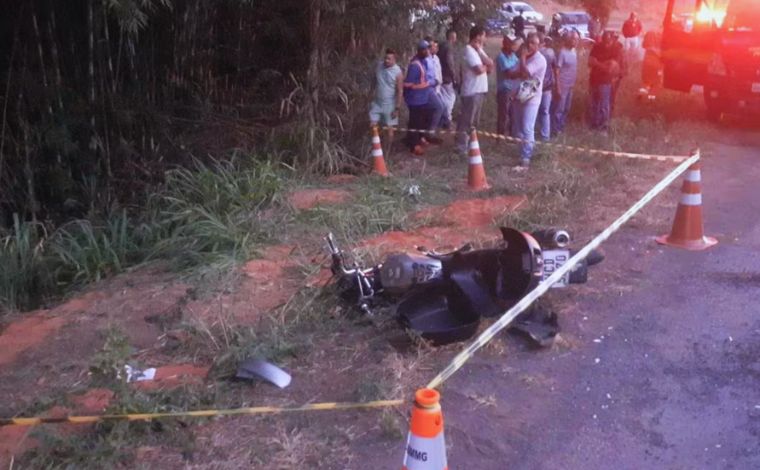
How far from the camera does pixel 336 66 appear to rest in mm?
11938

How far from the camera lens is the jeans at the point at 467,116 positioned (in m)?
11.5

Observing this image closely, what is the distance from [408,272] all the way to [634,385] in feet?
4.87

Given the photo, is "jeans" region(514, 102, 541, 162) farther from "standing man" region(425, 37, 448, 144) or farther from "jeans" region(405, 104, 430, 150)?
→ "jeans" region(405, 104, 430, 150)

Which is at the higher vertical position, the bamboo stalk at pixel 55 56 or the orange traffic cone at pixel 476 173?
the bamboo stalk at pixel 55 56

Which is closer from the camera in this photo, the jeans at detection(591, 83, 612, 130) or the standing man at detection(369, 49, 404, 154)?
the standing man at detection(369, 49, 404, 154)

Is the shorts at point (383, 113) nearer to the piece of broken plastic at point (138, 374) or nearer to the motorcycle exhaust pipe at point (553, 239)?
the motorcycle exhaust pipe at point (553, 239)

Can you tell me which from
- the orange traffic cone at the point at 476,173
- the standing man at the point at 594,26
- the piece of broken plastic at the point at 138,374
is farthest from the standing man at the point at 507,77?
the standing man at the point at 594,26

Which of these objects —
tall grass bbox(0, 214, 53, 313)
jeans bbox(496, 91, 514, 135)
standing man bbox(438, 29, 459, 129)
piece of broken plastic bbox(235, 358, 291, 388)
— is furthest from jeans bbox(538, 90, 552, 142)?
piece of broken plastic bbox(235, 358, 291, 388)

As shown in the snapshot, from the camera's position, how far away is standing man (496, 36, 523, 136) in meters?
11.1

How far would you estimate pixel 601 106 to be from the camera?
12883 mm

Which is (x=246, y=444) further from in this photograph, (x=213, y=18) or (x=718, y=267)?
(x=213, y=18)

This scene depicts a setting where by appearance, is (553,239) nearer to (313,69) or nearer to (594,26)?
(313,69)

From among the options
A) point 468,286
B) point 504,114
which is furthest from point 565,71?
point 468,286

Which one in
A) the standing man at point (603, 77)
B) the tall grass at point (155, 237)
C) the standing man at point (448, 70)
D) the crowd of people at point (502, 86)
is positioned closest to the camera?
the tall grass at point (155, 237)
